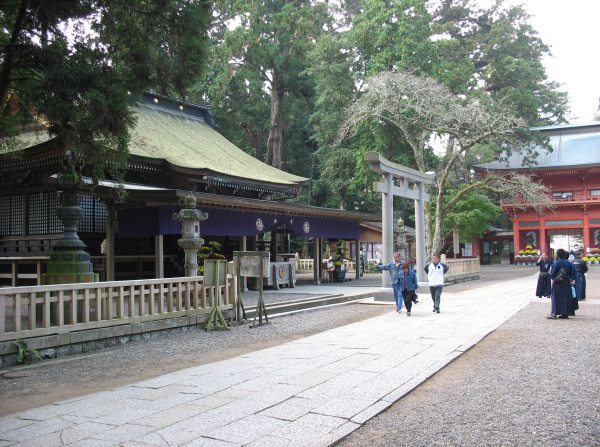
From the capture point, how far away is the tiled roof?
35094mm

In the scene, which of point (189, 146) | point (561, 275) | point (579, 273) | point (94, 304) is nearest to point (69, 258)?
point (94, 304)

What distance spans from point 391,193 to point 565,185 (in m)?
24.6

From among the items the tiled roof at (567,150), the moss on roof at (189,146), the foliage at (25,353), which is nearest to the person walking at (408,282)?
the foliage at (25,353)

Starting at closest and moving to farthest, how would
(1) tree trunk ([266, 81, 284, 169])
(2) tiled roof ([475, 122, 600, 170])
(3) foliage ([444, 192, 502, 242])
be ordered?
(3) foliage ([444, 192, 502, 242]), (1) tree trunk ([266, 81, 284, 169]), (2) tiled roof ([475, 122, 600, 170])

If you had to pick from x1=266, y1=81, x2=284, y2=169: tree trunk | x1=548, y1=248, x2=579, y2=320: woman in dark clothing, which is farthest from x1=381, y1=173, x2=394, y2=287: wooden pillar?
x1=266, y1=81, x2=284, y2=169: tree trunk

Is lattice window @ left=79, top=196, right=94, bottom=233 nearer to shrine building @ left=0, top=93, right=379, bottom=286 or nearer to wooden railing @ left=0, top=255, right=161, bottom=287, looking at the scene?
shrine building @ left=0, top=93, right=379, bottom=286

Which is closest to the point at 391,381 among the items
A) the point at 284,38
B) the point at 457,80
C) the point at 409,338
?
the point at 409,338

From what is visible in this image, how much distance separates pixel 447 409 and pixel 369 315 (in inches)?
280

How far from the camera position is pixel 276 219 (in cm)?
A: 1720

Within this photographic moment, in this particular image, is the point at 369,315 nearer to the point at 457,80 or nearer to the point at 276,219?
the point at 276,219

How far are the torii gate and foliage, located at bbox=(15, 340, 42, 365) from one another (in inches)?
404

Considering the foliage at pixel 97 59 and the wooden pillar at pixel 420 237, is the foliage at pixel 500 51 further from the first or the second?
the foliage at pixel 97 59

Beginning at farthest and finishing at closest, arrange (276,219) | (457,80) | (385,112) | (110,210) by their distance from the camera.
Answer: (457,80)
(385,112)
(276,219)
(110,210)

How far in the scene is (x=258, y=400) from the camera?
4.81 metres
